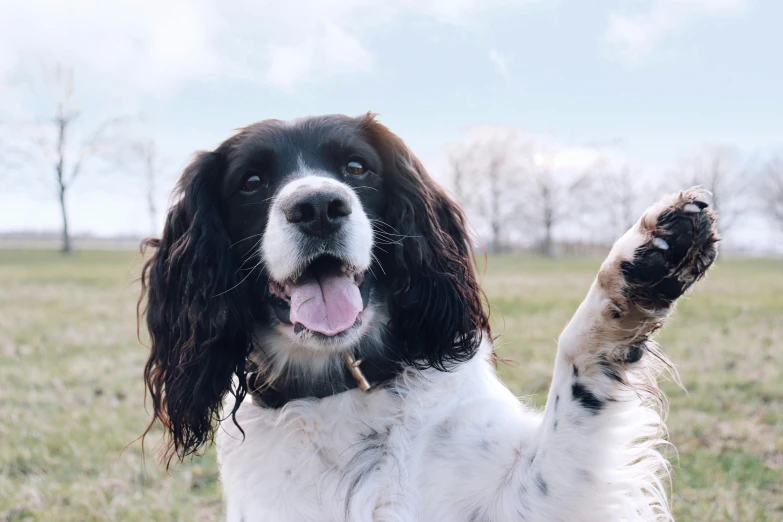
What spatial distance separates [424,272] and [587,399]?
106cm

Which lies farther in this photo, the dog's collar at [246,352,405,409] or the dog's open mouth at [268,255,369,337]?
the dog's collar at [246,352,405,409]

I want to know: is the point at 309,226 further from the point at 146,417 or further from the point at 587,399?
the point at 146,417

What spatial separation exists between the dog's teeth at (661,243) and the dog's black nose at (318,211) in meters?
1.21

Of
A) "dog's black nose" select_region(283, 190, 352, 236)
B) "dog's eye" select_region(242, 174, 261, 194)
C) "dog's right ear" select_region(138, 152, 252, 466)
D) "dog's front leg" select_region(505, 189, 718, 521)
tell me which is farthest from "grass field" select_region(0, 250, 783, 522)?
"dog's black nose" select_region(283, 190, 352, 236)

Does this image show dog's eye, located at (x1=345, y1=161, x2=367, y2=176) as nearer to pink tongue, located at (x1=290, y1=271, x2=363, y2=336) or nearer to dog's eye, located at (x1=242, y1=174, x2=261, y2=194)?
dog's eye, located at (x1=242, y1=174, x2=261, y2=194)

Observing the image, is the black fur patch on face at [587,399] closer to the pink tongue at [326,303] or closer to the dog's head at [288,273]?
the dog's head at [288,273]

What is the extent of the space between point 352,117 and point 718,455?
10.9ft

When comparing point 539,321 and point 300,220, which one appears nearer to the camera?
point 300,220

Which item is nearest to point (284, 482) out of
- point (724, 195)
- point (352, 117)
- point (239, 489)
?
point (239, 489)

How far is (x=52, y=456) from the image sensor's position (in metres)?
5.07

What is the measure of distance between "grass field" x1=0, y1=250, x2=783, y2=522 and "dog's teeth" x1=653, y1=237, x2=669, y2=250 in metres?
0.74

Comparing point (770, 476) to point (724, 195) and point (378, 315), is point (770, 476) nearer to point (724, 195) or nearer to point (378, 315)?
point (378, 315)

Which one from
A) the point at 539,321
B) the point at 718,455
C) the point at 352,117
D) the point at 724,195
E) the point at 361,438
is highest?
the point at 352,117

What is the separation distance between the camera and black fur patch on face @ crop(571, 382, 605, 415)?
8.12 feet
